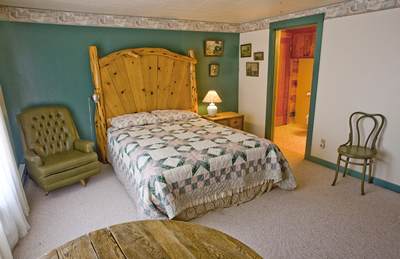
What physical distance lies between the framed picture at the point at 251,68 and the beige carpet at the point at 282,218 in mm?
2242

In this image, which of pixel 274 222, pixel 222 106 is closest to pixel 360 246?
pixel 274 222

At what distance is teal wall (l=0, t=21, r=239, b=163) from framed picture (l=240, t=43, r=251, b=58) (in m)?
1.24

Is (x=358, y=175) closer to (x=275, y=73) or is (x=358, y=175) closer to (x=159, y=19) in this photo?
(x=275, y=73)

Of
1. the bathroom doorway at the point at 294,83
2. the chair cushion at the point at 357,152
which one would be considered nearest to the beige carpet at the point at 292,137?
the bathroom doorway at the point at 294,83

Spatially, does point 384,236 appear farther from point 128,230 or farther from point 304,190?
point 128,230

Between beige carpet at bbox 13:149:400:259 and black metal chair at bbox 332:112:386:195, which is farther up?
black metal chair at bbox 332:112:386:195

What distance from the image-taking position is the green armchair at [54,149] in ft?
9.48

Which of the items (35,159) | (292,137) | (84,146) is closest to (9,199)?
(35,159)

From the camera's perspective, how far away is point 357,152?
2.90 metres

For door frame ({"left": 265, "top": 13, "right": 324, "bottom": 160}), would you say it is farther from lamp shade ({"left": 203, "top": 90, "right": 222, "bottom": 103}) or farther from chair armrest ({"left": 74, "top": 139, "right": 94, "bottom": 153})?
chair armrest ({"left": 74, "top": 139, "right": 94, "bottom": 153})

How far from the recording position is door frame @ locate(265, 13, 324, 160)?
11.5ft

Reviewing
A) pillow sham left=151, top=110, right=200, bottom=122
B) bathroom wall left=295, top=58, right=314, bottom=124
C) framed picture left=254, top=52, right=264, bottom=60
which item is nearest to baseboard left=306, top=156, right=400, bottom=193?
framed picture left=254, top=52, right=264, bottom=60

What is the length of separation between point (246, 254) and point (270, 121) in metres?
3.74

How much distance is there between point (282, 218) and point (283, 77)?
4.05 metres
